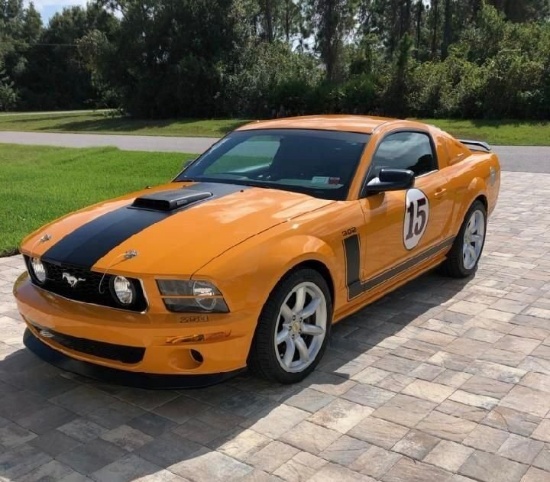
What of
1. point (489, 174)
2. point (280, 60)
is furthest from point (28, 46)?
point (489, 174)

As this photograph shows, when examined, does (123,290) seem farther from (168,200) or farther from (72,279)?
(168,200)

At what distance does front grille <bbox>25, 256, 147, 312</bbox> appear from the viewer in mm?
3209

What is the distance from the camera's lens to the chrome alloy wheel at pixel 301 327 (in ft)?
11.6

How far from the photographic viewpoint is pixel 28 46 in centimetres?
6519

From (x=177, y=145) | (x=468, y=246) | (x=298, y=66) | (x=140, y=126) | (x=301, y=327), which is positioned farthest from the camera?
(x=298, y=66)

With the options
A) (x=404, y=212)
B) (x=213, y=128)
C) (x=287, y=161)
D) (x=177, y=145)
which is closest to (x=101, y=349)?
(x=287, y=161)

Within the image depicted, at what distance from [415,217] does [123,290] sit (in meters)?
2.32

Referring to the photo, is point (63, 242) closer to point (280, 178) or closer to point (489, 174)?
point (280, 178)

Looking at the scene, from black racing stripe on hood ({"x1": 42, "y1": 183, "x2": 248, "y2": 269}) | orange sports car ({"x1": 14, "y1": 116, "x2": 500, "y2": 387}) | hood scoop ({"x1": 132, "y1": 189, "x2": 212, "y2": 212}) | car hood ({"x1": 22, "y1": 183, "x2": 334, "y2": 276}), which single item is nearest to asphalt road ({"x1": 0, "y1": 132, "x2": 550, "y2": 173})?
orange sports car ({"x1": 14, "y1": 116, "x2": 500, "y2": 387})

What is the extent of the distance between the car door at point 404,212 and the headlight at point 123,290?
157cm

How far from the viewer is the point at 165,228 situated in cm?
354

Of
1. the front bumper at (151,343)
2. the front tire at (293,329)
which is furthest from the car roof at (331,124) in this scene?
the front bumper at (151,343)

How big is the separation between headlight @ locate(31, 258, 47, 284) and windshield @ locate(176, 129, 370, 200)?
1.43m

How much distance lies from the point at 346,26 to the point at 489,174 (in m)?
48.5
